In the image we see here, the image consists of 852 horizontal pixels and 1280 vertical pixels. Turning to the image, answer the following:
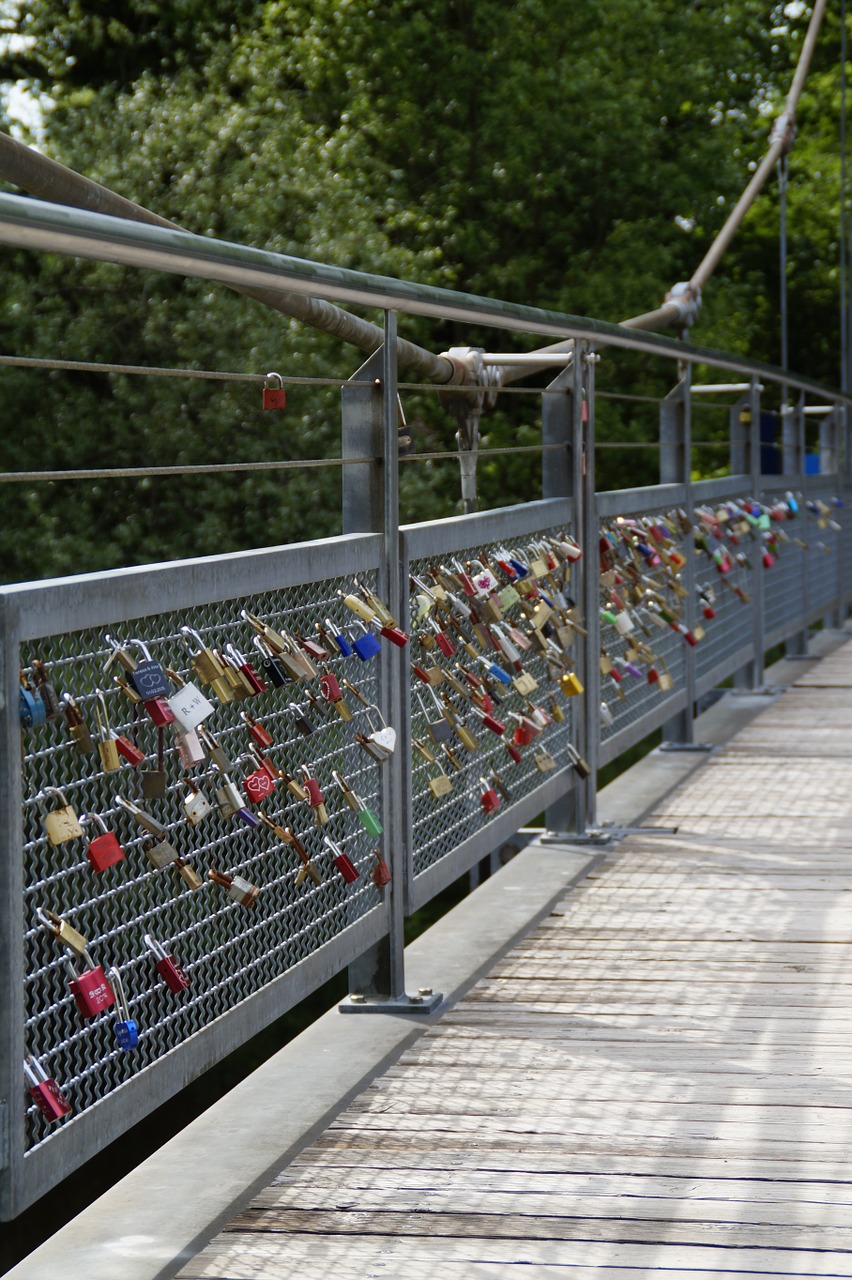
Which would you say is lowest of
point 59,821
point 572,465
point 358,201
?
point 59,821

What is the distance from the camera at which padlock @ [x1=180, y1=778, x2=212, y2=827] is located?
2236mm

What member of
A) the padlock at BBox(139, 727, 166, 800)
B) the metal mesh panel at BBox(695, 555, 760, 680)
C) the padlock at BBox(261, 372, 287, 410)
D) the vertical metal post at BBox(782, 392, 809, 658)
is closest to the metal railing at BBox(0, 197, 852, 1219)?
the padlock at BBox(139, 727, 166, 800)

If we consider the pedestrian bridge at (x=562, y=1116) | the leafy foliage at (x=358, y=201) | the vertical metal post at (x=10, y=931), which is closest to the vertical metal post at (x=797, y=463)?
the pedestrian bridge at (x=562, y=1116)

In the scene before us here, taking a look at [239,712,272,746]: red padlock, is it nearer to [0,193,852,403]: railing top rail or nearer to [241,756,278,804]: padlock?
[241,756,278,804]: padlock

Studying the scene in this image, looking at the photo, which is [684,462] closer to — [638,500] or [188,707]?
[638,500]

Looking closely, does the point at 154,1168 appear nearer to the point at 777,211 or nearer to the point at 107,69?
the point at 107,69

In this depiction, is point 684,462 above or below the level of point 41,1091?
above

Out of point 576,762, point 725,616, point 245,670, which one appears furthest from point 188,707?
point 725,616

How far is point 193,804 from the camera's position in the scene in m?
2.24

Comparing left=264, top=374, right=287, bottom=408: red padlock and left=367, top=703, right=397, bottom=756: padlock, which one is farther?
left=367, top=703, right=397, bottom=756: padlock

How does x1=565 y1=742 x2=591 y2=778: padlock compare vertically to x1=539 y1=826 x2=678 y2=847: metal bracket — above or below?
above

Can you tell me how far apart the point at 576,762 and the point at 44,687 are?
2.62m

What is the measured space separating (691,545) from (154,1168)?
3.73 metres

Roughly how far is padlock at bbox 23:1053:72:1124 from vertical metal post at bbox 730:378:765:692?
5501mm
